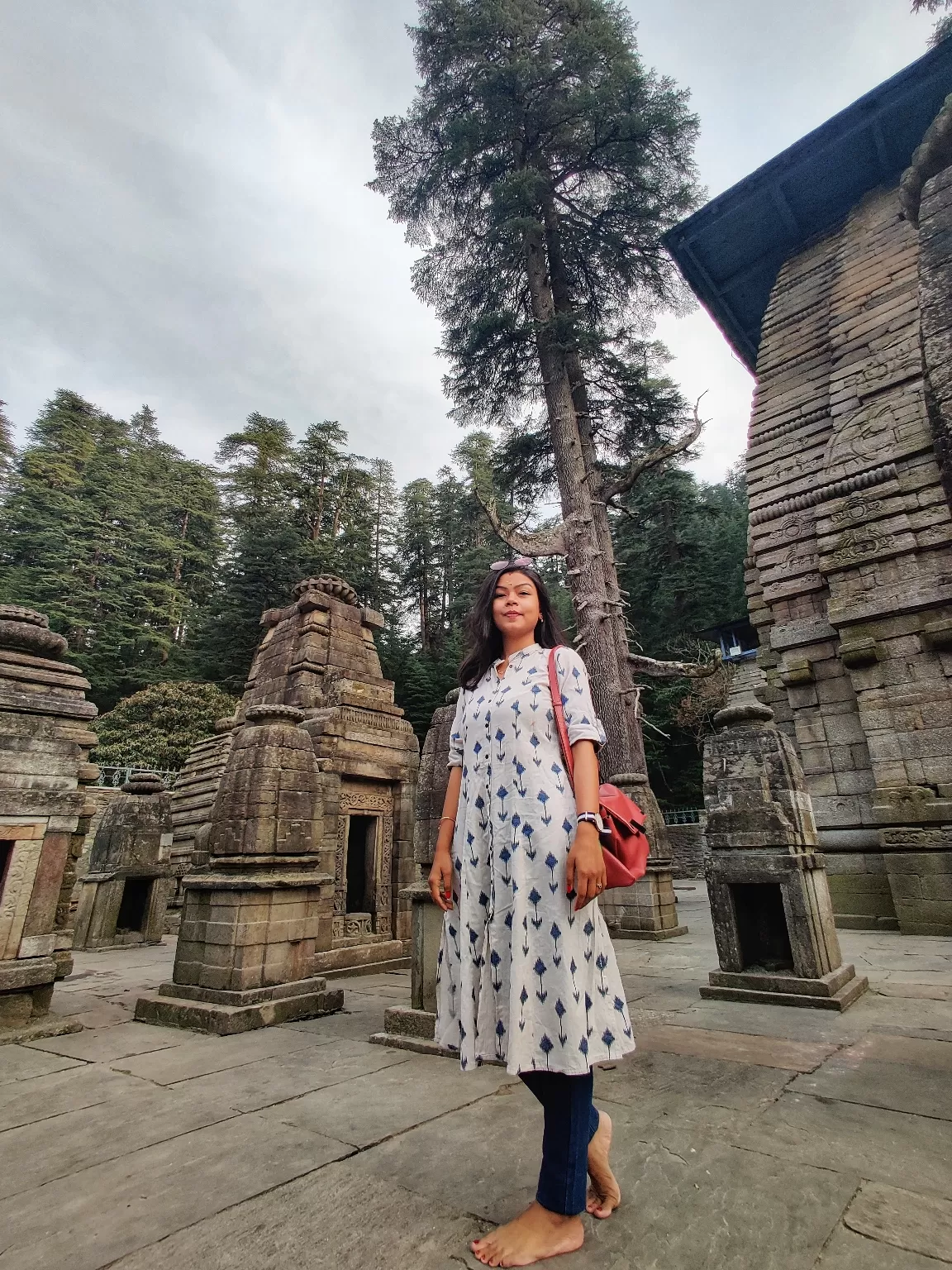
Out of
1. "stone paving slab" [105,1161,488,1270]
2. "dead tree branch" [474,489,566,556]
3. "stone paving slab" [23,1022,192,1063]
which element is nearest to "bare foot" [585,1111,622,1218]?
"stone paving slab" [105,1161,488,1270]

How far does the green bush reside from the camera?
2091 centimetres

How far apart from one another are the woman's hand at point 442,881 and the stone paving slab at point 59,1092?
2297 millimetres

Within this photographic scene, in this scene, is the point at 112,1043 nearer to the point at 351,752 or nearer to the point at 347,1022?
the point at 347,1022

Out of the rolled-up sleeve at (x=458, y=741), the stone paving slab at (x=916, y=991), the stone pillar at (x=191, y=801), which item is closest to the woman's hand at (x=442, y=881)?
the rolled-up sleeve at (x=458, y=741)

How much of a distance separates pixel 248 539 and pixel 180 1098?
28.9 meters

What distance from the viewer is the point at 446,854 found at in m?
2.24

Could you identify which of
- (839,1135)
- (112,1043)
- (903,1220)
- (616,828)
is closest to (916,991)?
(839,1135)

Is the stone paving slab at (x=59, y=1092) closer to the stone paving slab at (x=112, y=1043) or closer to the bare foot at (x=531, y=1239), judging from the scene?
the stone paving slab at (x=112, y=1043)

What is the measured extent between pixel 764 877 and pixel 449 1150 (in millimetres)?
3202

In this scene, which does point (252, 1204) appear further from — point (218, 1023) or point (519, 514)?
point (519, 514)

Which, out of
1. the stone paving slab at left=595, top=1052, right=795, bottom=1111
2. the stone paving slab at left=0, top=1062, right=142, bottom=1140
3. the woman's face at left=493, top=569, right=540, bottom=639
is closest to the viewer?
the woman's face at left=493, top=569, right=540, bottom=639

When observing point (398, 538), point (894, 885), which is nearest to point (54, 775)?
point (894, 885)

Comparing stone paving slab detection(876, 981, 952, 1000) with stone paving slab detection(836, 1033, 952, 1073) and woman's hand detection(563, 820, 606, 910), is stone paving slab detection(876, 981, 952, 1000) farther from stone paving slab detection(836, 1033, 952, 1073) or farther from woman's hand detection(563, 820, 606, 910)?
woman's hand detection(563, 820, 606, 910)

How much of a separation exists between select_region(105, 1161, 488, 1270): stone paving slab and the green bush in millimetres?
21439
